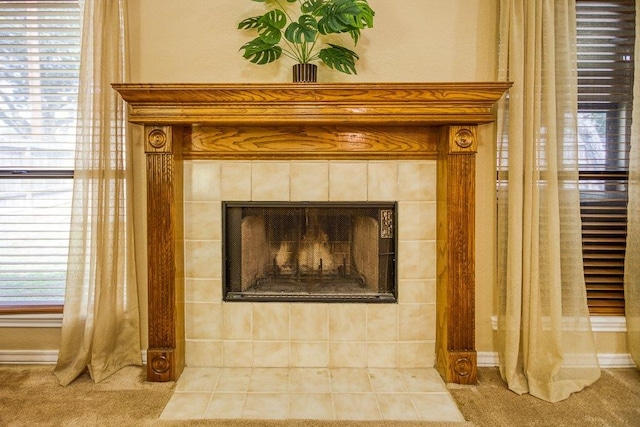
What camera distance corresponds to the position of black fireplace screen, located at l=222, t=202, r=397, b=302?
2.12m

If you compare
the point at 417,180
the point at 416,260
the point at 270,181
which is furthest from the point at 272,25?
the point at 416,260

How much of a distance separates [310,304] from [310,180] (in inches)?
25.0

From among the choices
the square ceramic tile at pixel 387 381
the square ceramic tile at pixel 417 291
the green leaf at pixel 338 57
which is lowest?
the square ceramic tile at pixel 387 381

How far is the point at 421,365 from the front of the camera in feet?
6.97

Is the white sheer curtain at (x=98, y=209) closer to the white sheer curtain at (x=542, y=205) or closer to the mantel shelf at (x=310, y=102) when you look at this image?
the mantel shelf at (x=310, y=102)

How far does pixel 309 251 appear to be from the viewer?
217cm

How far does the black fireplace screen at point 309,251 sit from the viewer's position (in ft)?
6.94

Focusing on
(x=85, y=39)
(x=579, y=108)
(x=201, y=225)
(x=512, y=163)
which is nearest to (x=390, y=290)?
(x=512, y=163)

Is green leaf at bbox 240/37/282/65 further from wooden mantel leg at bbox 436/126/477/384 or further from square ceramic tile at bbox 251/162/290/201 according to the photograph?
wooden mantel leg at bbox 436/126/477/384

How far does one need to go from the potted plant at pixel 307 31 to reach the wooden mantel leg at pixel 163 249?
0.60m

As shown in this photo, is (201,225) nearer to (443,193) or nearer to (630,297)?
(443,193)

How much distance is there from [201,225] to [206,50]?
2.89ft

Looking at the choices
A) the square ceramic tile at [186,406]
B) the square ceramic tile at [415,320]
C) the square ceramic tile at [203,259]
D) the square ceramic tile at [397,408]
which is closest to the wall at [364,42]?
the square ceramic tile at [203,259]

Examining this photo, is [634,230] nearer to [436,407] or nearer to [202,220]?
[436,407]
